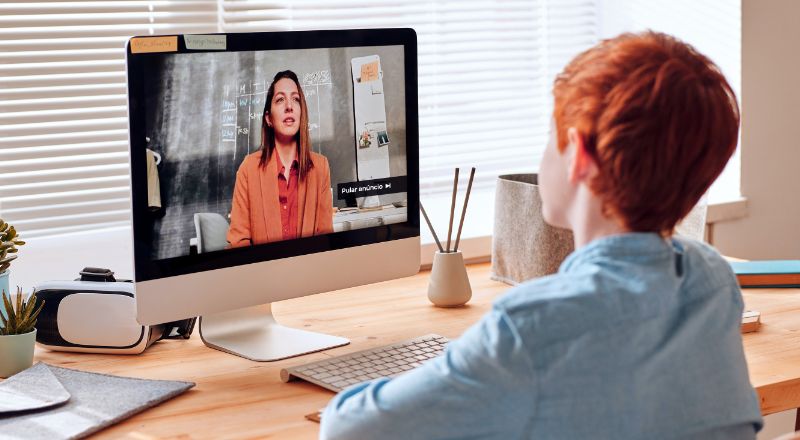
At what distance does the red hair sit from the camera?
1.00 metres

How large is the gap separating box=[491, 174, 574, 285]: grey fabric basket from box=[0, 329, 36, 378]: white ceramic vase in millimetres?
990

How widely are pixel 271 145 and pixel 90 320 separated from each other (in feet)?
1.38

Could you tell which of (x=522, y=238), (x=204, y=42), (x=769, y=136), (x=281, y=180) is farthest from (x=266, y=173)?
(x=769, y=136)

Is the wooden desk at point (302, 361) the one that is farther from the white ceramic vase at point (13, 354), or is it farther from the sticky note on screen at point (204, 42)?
the sticky note on screen at point (204, 42)

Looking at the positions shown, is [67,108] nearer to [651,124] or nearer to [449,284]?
[449,284]

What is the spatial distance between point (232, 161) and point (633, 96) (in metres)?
0.83

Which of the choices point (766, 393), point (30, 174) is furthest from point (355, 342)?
point (30, 174)

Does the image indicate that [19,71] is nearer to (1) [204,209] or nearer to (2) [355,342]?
(1) [204,209]

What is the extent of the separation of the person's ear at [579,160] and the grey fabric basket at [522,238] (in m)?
1.03

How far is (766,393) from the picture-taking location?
152 cm

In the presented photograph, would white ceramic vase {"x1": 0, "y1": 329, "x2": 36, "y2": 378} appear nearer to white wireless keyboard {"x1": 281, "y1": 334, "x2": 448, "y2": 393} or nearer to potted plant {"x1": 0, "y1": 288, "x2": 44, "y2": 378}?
potted plant {"x1": 0, "y1": 288, "x2": 44, "y2": 378}

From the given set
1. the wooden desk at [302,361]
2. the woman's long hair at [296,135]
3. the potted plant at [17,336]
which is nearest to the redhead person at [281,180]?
the woman's long hair at [296,135]

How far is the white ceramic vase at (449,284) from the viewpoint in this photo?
80.0 inches

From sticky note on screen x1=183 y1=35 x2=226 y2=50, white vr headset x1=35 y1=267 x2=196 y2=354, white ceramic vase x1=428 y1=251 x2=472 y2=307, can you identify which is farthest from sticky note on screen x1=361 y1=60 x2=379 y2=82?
white vr headset x1=35 y1=267 x2=196 y2=354
